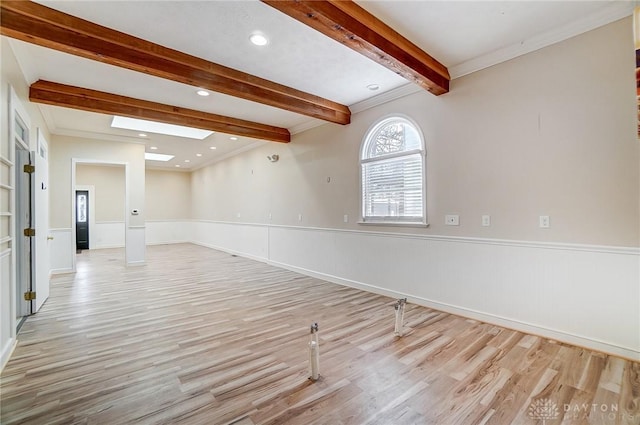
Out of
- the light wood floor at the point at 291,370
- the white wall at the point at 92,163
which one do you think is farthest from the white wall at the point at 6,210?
the white wall at the point at 92,163

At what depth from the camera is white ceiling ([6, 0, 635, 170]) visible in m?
2.38

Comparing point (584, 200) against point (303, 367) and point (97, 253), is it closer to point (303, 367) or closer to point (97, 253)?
point (303, 367)

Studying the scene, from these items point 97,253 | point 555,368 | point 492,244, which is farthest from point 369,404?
point 97,253

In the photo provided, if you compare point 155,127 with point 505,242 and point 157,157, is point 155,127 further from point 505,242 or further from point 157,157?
point 505,242

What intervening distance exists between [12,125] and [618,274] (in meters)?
5.49

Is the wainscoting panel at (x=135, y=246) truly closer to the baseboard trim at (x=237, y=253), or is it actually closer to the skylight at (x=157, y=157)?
the baseboard trim at (x=237, y=253)

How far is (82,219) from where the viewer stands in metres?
9.45

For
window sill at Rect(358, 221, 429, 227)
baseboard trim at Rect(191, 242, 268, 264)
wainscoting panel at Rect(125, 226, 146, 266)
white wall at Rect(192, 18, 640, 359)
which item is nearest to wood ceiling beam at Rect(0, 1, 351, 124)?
white wall at Rect(192, 18, 640, 359)

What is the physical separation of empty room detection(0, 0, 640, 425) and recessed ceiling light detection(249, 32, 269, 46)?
0.07 m

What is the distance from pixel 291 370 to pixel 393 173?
116 inches

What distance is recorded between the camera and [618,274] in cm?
248

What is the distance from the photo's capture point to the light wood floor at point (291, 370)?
5.93 ft

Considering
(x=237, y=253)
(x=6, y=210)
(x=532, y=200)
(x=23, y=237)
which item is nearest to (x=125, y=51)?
(x=6, y=210)

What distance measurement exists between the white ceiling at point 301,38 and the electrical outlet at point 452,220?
1668 millimetres
